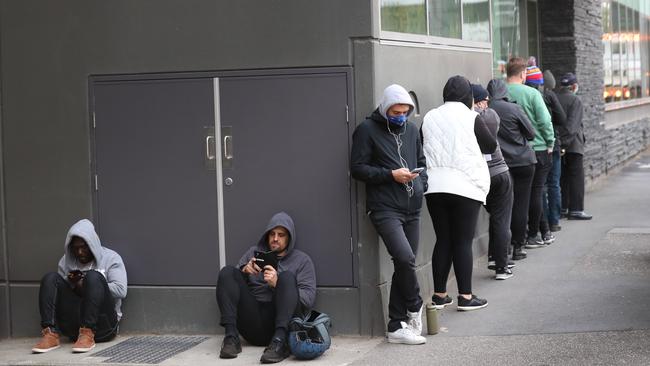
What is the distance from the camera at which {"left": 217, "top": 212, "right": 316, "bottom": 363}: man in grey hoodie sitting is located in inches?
327

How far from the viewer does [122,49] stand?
9273 millimetres

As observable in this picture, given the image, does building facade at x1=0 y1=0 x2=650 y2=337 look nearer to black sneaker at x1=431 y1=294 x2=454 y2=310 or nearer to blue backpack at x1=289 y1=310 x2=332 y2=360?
black sneaker at x1=431 y1=294 x2=454 y2=310

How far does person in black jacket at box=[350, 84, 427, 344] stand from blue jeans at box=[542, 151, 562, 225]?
523 centimetres

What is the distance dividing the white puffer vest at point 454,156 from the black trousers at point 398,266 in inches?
25.6

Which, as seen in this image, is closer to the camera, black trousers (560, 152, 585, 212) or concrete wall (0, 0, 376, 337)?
concrete wall (0, 0, 376, 337)

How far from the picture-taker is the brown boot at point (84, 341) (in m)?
8.72

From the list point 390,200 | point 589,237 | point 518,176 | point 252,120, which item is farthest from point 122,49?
point 589,237

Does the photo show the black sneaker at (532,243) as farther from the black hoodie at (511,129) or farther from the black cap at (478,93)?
the black cap at (478,93)

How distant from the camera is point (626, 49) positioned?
79.6ft

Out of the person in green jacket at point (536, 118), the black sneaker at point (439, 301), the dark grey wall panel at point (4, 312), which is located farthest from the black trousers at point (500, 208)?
the dark grey wall panel at point (4, 312)

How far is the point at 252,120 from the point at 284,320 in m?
1.64

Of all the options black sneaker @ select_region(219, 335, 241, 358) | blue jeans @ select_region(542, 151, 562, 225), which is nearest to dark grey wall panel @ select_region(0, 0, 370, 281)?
black sneaker @ select_region(219, 335, 241, 358)

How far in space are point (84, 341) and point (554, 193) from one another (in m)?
6.68

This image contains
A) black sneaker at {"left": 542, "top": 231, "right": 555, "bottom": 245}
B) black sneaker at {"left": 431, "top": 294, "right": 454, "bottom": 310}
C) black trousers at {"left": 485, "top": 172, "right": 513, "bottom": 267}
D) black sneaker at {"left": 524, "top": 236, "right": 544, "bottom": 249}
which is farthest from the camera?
black sneaker at {"left": 542, "top": 231, "right": 555, "bottom": 245}
